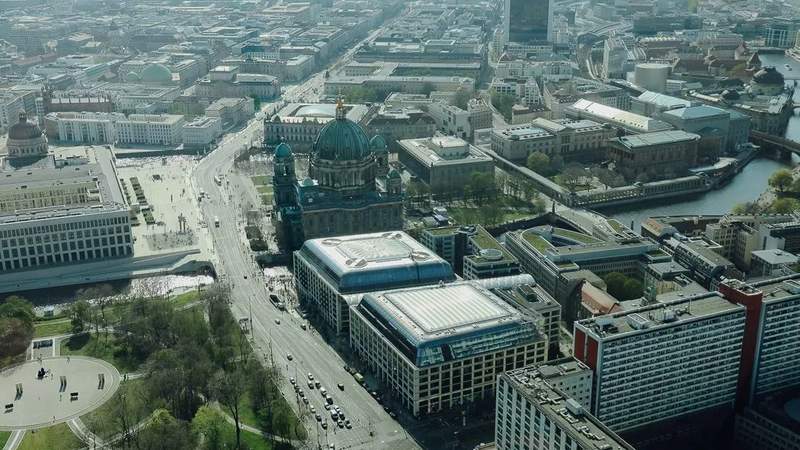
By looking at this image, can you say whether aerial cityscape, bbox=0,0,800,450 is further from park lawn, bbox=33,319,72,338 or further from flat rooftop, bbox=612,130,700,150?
flat rooftop, bbox=612,130,700,150

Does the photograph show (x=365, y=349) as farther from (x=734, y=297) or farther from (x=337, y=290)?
(x=734, y=297)

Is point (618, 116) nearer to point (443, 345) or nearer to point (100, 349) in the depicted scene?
point (443, 345)

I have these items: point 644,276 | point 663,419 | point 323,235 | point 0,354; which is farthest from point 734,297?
point 0,354

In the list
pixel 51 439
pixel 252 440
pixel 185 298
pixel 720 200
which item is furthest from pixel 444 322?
pixel 720 200

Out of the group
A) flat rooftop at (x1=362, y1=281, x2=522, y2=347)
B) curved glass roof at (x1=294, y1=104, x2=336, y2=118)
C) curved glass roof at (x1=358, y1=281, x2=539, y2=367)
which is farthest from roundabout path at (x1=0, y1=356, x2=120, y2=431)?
curved glass roof at (x1=294, y1=104, x2=336, y2=118)

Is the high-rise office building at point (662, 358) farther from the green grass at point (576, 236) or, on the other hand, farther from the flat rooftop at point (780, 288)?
the green grass at point (576, 236)

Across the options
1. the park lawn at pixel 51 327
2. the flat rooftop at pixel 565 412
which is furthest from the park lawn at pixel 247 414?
the park lawn at pixel 51 327
